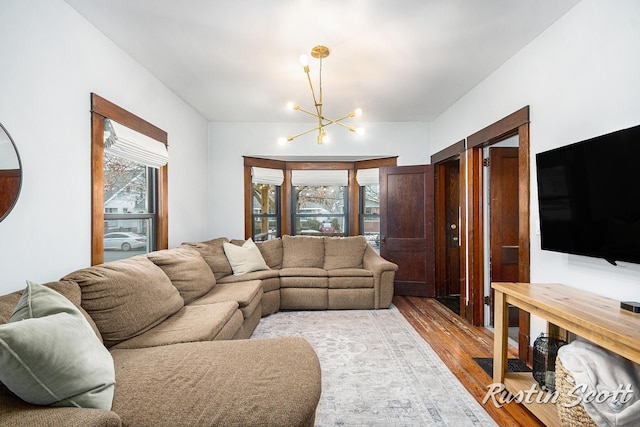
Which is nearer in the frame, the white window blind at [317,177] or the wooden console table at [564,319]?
the wooden console table at [564,319]

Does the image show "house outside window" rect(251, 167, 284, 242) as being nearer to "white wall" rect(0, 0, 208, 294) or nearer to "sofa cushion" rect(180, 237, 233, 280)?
"sofa cushion" rect(180, 237, 233, 280)

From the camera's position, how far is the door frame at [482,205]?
269 centimetres

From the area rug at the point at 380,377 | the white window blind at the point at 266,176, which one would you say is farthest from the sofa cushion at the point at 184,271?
the white window blind at the point at 266,176

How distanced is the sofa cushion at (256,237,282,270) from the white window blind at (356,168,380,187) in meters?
1.79

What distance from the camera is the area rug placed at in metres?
1.97

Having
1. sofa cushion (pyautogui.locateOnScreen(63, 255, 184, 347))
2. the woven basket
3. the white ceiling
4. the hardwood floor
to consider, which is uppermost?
the white ceiling

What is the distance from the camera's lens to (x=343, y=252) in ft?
15.3

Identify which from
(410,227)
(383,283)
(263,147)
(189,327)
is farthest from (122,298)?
(410,227)

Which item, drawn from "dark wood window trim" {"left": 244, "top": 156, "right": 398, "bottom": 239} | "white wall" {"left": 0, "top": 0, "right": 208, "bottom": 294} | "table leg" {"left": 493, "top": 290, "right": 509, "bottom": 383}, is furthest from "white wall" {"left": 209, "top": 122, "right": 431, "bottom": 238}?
"table leg" {"left": 493, "top": 290, "right": 509, "bottom": 383}

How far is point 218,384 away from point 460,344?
2475 mm

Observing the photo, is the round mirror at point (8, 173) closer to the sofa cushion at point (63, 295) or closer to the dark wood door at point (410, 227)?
the sofa cushion at point (63, 295)

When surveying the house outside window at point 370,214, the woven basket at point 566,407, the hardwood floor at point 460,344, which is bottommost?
the hardwood floor at point 460,344

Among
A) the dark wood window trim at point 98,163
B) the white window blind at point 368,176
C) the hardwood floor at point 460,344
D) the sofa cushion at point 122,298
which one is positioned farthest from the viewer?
the white window blind at point 368,176

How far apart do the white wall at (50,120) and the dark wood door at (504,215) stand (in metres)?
3.82
